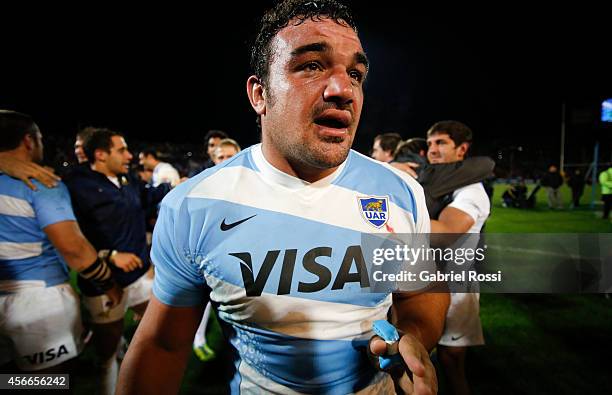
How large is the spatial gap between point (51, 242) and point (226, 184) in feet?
6.30

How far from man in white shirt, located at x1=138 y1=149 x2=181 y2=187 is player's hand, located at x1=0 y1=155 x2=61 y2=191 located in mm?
2944

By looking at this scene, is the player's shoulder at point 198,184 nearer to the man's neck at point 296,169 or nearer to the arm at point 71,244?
the man's neck at point 296,169

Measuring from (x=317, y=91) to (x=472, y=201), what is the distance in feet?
6.83

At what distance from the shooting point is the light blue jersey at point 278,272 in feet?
4.37

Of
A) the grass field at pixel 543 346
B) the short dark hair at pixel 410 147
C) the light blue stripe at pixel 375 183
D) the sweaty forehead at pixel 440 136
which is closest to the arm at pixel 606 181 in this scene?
the grass field at pixel 543 346

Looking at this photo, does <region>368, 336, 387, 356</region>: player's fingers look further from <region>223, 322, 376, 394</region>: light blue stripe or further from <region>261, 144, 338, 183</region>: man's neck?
<region>261, 144, 338, 183</region>: man's neck

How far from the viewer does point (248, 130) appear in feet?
121

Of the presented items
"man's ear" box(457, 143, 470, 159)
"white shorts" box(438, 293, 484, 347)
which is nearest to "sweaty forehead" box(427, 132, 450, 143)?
"man's ear" box(457, 143, 470, 159)

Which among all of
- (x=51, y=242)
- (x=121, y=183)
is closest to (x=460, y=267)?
(x=51, y=242)

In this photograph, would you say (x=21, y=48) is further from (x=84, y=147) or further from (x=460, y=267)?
(x=460, y=267)

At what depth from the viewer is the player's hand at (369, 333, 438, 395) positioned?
1029 millimetres

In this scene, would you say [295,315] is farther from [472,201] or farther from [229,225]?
[472,201]

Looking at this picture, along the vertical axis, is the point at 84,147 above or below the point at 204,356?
above

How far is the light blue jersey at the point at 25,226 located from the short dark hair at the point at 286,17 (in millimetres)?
1949
